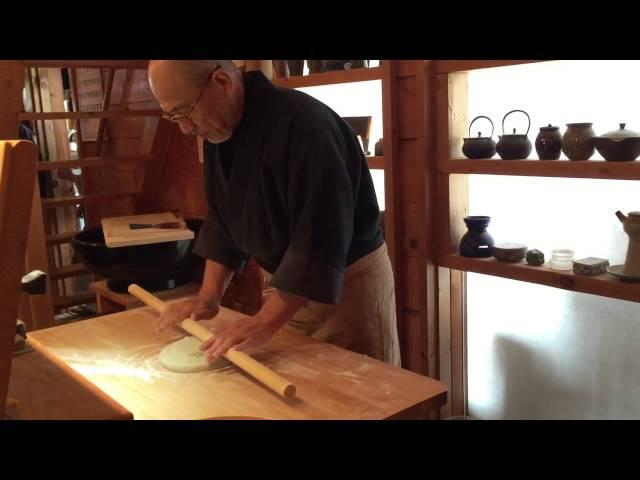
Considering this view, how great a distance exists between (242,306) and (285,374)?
1498mm

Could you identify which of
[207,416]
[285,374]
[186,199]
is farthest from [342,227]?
[186,199]

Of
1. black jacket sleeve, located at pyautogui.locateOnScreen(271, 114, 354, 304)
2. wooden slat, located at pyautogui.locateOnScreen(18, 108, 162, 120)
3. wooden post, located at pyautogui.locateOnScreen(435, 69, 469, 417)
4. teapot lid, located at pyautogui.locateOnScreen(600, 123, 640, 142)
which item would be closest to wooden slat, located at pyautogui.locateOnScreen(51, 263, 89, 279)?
wooden slat, located at pyautogui.locateOnScreen(18, 108, 162, 120)

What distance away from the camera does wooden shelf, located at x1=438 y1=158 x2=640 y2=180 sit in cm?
160

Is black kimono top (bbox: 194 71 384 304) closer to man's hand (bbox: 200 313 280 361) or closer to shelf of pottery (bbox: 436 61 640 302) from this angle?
man's hand (bbox: 200 313 280 361)

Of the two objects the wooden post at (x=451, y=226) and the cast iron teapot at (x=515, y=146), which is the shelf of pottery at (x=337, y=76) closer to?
the wooden post at (x=451, y=226)

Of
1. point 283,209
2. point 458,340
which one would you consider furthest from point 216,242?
point 458,340

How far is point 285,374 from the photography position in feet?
4.00

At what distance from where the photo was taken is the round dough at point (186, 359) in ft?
4.08

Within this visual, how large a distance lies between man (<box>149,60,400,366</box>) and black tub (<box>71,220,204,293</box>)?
2.80 feet

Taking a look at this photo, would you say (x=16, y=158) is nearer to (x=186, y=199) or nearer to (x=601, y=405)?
(x=601, y=405)

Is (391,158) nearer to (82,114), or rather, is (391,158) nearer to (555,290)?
(555,290)

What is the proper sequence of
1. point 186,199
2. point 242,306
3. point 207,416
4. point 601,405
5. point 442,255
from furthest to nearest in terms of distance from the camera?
point 186,199 → point 242,306 → point 442,255 → point 601,405 → point 207,416

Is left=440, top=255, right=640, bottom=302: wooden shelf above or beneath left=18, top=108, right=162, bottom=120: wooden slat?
beneath

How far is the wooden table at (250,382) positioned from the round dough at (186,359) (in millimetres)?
16
